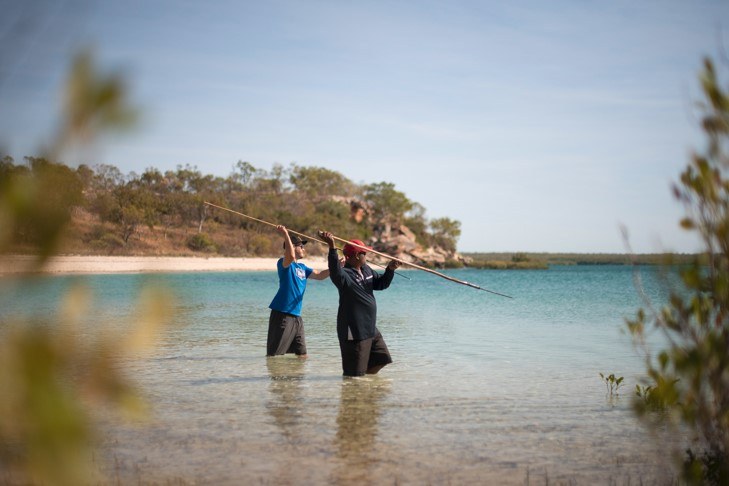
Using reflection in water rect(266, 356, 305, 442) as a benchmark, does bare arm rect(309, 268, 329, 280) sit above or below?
above

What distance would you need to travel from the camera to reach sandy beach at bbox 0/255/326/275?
6.01 ft

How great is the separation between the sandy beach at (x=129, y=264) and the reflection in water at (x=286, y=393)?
1979mm

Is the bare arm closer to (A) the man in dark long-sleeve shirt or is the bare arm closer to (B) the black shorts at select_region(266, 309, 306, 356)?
(B) the black shorts at select_region(266, 309, 306, 356)

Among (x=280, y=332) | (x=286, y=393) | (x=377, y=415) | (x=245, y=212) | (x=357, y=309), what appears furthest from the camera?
(x=245, y=212)

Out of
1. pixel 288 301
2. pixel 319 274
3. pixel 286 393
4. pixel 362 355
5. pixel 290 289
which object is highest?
pixel 319 274

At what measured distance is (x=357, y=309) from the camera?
8742mm

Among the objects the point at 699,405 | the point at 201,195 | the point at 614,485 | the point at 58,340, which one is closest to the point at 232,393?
the point at 614,485

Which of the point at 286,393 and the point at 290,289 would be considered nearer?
the point at 286,393

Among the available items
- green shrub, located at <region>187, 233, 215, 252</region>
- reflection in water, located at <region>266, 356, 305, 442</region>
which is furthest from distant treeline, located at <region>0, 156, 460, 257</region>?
reflection in water, located at <region>266, 356, 305, 442</region>

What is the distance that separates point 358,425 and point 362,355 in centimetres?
229

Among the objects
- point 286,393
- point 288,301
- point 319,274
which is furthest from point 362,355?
point 319,274

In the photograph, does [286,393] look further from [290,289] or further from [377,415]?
[290,289]

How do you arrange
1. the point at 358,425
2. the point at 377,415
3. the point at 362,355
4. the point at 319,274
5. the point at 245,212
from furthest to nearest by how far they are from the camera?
1. the point at 245,212
2. the point at 319,274
3. the point at 362,355
4. the point at 377,415
5. the point at 358,425

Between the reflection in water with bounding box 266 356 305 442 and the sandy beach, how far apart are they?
1979mm
